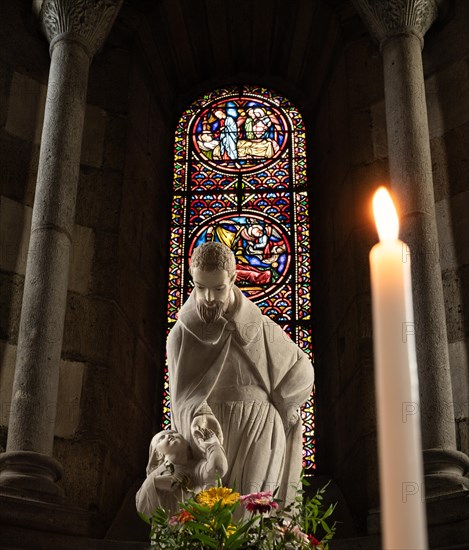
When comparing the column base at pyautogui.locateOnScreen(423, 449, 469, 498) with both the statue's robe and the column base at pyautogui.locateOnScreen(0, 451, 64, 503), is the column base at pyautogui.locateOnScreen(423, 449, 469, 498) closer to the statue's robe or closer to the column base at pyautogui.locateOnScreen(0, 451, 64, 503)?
the statue's robe

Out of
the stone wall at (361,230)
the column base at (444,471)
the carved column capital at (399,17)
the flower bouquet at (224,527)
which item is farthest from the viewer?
the carved column capital at (399,17)

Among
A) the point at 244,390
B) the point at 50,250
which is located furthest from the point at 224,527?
the point at 50,250

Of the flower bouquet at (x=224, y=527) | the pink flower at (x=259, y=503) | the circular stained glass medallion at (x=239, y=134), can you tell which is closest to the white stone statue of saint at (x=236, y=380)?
the flower bouquet at (x=224, y=527)

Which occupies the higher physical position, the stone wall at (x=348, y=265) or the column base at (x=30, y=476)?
the stone wall at (x=348, y=265)

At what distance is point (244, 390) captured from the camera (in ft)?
12.4

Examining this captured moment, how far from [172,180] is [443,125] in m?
2.27

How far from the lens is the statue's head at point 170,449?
11.6 ft

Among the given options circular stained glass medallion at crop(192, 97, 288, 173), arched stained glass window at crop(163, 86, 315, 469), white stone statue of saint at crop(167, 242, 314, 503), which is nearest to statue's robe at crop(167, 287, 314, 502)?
white stone statue of saint at crop(167, 242, 314, 503)

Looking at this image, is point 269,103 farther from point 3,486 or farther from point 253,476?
point 253,476

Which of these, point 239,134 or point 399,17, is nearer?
point 399,17

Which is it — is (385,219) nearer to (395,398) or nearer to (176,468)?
(395,398)

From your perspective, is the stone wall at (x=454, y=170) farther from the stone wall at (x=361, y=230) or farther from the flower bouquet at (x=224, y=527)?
the flower bouquet at (x=224, y=527)

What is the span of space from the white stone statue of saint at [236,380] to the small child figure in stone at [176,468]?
1.8 inches

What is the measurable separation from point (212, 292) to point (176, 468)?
0.73 metres
